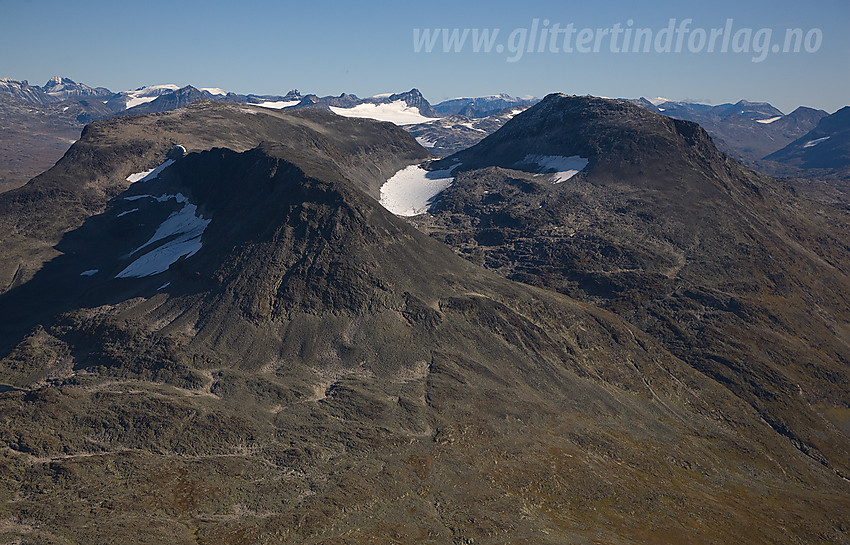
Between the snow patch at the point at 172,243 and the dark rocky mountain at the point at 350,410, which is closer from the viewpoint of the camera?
the dark rocky mountain at the point at 350,410

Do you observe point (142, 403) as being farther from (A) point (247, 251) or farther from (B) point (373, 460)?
(A) point (247, 251)

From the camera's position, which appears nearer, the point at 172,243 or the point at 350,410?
the point at 350,410

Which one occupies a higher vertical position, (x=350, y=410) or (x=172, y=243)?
(x=172, y=243)

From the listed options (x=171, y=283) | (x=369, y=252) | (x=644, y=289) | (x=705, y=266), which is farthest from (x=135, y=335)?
(x=705, y=266)

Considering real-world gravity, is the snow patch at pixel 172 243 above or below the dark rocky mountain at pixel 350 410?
above

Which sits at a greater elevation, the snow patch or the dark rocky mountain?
the snow patch
